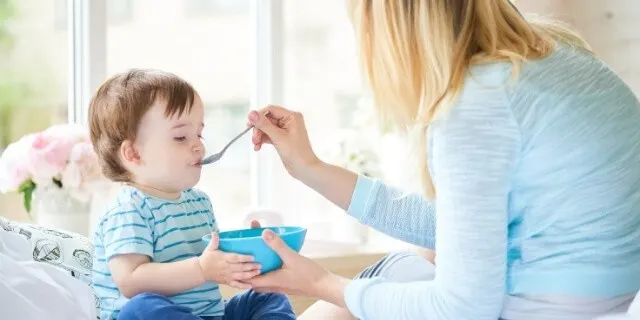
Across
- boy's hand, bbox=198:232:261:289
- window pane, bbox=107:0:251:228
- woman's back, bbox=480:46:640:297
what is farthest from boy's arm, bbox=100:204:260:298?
window pane, bbox=107:0:251:228

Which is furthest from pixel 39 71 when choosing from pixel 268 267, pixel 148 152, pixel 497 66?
pixel 497 66

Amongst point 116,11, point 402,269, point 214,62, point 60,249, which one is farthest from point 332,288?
point 214,62

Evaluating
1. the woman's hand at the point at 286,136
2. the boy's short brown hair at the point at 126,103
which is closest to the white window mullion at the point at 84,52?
the boy's short brown hair at the point at 126,103

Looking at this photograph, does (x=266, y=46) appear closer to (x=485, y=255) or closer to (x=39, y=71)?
(x=39, y=71)

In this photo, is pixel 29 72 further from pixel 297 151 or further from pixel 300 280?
pixel 300 280

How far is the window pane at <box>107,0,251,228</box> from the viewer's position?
303cm

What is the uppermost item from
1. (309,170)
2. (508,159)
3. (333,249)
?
(508,159)

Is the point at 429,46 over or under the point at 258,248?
over

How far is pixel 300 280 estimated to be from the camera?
5.23 ft

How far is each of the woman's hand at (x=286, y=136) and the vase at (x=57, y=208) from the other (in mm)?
768

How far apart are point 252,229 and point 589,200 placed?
2.29 feet

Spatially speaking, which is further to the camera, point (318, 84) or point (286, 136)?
point (318, 84)

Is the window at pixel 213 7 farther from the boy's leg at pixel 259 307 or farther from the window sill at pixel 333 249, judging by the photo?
the boy's leg at pixel 259 307

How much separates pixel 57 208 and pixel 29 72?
1.82 ft
